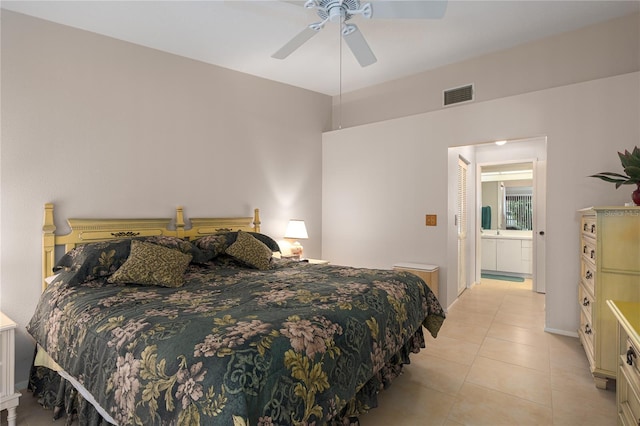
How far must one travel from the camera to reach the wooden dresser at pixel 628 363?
1.36 m

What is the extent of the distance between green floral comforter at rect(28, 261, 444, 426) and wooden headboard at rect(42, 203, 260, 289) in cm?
56

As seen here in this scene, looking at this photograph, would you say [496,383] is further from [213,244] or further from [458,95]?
[458,95]

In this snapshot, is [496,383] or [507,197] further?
[507,197]

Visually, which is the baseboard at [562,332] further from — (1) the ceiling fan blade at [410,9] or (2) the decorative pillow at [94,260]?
(2) the decorative pillow at [94,260]

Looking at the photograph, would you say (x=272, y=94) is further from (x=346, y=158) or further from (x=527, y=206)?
(x=527, y=206)

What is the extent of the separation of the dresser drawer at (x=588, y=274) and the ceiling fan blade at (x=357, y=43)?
2405mm

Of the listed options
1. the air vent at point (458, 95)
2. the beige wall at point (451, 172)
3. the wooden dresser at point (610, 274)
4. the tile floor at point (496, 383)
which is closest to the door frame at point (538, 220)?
the beige wall at point (451, 172)

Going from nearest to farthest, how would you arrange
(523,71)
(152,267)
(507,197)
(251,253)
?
(152,267) < (251,253) < (523,71) < (507,197)

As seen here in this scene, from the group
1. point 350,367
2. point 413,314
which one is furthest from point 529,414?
point 350,367

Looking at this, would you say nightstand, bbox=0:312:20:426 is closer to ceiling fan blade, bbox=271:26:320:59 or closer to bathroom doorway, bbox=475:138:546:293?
ceiling fan blade, bbox=271:26:320:59

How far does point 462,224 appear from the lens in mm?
4930

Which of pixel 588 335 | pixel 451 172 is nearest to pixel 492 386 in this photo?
pixel 588 335

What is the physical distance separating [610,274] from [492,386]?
1.13 m

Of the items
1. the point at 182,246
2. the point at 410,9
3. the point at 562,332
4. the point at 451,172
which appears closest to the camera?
the point at 410,9
